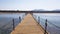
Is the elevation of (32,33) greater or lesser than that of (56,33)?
greater

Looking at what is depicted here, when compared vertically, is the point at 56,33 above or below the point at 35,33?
below

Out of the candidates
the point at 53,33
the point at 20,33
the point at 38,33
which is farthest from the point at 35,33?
the point at 53,33

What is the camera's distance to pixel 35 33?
30.3 ft

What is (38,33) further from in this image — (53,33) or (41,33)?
(53,33)

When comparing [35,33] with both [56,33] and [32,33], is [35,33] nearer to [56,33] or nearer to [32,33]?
[32,33]

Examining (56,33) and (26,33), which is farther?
(56,33)

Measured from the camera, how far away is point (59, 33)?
1577cm

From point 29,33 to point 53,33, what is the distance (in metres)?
7.03

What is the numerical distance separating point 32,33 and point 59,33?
7098 mm

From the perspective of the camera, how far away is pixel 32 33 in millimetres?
9203

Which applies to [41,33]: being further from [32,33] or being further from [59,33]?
[59,33]

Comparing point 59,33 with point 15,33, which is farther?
point 59,33

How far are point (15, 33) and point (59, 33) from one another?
7.52m

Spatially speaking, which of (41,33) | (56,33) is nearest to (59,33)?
(56,33)
